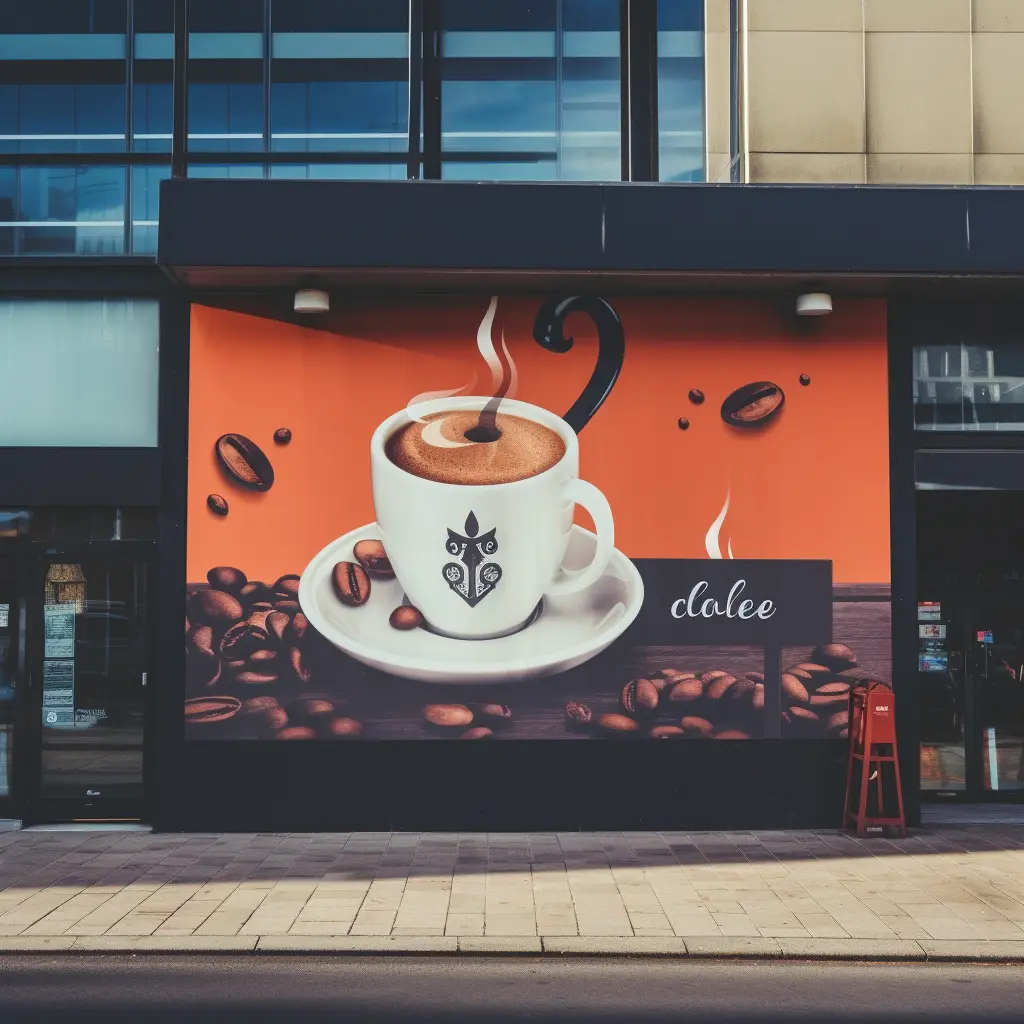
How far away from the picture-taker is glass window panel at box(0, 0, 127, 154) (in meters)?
10.9

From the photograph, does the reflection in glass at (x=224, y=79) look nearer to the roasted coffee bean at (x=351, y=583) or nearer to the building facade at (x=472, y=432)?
the building facade at (x=472, y=432)

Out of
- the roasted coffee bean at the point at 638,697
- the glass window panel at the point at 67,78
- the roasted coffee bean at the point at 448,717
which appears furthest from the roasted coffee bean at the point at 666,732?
the glass window panel at the point at 67,78

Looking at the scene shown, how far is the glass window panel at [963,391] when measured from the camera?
424 inches

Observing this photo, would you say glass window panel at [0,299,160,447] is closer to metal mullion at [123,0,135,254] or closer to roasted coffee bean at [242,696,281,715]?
metal mullion at [123,0,135,254]

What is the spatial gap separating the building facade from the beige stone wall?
0.10ft

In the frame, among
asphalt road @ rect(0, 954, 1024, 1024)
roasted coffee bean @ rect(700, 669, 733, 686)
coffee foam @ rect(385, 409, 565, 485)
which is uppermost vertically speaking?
coffee foam @ rect(385, 409, 565, 485)

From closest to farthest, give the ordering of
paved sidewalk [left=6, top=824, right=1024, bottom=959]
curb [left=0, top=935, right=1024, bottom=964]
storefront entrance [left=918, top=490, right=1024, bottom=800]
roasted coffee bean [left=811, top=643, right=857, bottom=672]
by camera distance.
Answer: curb [left=0, top=935, right=1024, bottom=964]
paved sidewalk [left=6, top=824, right=1024, bottom=959]
roasted coffee bean [left=811, top=643, right=857, bottom=672]
storefront entrance [left=918, top=490, right=1024, bottom=800]

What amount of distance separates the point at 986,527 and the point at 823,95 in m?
4.67

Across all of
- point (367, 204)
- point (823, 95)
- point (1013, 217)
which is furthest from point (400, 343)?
point (1013, 217)

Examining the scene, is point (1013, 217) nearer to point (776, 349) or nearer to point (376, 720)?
point (776, 349)

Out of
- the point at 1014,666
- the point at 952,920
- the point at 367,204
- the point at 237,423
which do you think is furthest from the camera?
the point at 1014,666

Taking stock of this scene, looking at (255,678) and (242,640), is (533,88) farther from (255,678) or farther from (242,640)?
(255,678)

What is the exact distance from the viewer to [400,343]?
10500 mm

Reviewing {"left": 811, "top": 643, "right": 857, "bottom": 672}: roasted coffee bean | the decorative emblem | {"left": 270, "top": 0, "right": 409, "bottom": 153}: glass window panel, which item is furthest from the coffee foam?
{"left": 811, "top": 643, "right": 857, "bottom": 672}: roasted coffee bean
